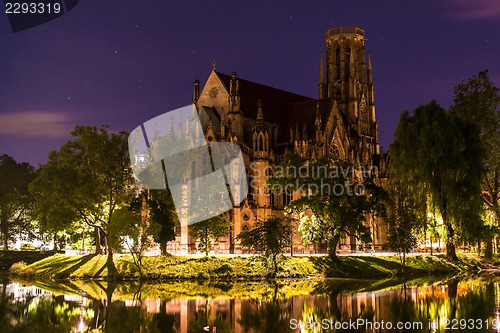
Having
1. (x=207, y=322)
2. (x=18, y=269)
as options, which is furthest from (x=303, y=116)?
(x=207, y=322)

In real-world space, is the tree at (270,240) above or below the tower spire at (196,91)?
below

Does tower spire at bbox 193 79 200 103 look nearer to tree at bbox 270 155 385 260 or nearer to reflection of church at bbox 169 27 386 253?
reflection of church at bbox 169 27 386 253

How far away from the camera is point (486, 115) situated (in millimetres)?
65938

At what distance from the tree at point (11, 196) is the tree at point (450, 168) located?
194 ft

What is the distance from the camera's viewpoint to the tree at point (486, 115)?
65.2 meters

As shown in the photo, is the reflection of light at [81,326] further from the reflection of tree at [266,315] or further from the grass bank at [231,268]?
the grass bank at [231,268]

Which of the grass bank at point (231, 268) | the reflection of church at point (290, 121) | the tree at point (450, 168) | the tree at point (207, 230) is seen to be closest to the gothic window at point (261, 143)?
the reflection of church at point (290, 121)

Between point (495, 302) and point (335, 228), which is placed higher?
point (335, 228)

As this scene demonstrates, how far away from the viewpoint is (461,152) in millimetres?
60688

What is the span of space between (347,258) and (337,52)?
51120 millimetres

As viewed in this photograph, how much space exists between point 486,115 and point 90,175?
3844cm

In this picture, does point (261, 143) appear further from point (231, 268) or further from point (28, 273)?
point (28, 273)

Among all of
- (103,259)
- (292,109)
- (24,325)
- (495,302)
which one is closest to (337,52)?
(292,109)

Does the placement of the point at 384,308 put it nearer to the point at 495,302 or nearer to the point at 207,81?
the point at 495,302
